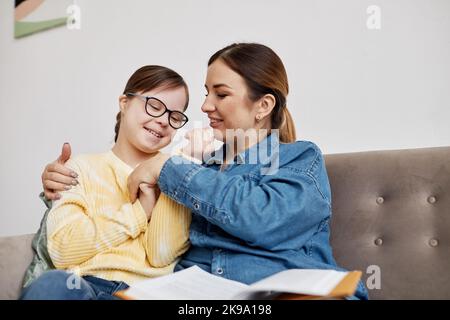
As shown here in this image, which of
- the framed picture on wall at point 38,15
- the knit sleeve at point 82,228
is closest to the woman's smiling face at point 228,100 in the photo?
the knit sleeve at point 82,228

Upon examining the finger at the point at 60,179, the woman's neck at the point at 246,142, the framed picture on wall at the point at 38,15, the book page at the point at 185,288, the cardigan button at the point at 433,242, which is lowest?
the cardigan button at the point at 433,242

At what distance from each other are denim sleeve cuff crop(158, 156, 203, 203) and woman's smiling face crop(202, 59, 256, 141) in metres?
0.21

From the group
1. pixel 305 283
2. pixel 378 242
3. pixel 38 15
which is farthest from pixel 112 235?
pixel 38 15

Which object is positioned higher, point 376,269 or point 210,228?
point 210,228

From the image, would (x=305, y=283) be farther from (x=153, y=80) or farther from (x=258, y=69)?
(x=153, y=80)

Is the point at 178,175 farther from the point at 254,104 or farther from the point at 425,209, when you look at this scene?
the point at 425,209

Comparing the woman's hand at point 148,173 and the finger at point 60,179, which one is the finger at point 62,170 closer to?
the finger at point 60,179

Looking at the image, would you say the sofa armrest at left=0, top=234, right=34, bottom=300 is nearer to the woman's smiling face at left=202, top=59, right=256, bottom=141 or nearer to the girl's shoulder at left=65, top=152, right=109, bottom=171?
the girl's shoulder at left=65, top=152, right=109, bottom=171

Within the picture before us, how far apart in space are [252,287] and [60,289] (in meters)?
0.37

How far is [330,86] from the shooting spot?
4.74ft

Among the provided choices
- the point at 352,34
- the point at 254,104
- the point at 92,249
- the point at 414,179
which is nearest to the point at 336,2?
the point at 352,34

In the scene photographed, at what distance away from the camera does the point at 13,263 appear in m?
1.11

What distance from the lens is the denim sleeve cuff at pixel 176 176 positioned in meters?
0.93

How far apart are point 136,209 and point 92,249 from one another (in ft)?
0.44
